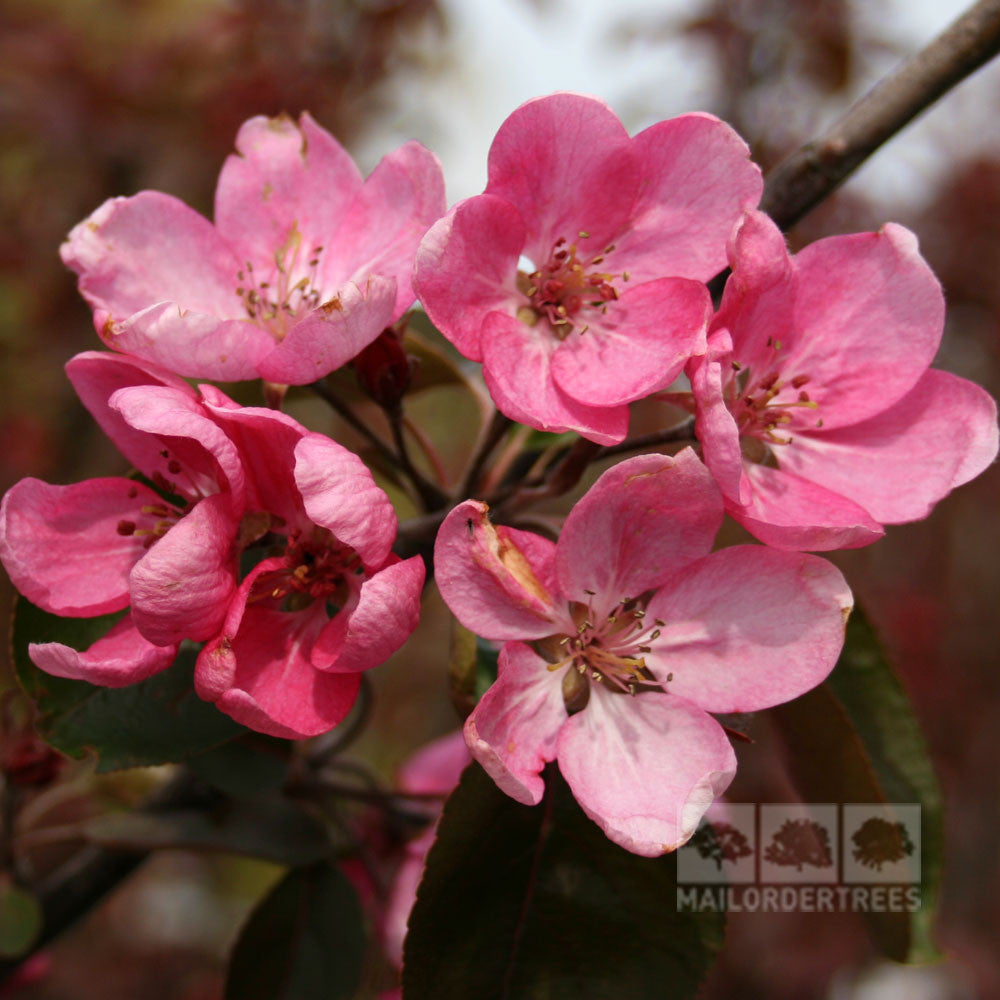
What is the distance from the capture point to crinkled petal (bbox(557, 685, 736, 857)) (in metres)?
0.77

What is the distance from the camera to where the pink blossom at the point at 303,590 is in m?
0.77

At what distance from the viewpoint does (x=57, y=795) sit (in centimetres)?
166

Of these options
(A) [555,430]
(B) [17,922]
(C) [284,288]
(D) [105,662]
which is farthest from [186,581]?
(B) [17,922]

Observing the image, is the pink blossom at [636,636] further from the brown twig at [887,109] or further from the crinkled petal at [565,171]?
the brown twig at [887,109]

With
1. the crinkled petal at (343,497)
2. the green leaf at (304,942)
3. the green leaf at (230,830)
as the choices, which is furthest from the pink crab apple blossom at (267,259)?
the green leaf at (304,942)

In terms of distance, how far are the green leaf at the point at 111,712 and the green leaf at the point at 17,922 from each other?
0.49 meters

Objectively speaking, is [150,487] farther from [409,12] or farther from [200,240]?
[409,12]

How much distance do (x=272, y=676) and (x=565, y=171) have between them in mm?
553

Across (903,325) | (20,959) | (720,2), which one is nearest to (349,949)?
(20,959)

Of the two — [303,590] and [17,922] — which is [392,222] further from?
[17,922]

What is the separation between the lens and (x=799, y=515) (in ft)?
2.94

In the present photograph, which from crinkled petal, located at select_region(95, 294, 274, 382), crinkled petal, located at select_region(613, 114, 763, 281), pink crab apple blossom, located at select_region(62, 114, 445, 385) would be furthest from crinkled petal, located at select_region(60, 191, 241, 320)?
Result: crinkled petal, located at select_region(613, 114, 763, 281)

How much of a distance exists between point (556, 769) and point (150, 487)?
520 mm

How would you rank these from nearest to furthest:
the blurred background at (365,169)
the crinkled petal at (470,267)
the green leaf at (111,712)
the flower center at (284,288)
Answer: the crinkled petal at (470,267)
the green leaf at (111,712)
the flower center at (284,288)
the blurred background at (365,169)
